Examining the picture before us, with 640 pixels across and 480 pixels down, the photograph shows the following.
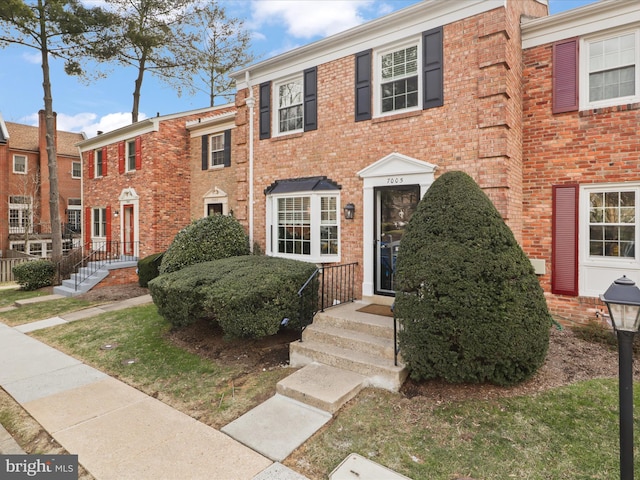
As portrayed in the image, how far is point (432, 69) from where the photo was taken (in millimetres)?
7004

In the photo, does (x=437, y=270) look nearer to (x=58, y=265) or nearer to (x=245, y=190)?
(x=245, y=190)

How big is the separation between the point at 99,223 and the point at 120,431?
52.2ft

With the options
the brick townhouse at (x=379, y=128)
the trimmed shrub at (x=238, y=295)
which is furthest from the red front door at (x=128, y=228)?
the trimmed shrub at (x=238, y=295)

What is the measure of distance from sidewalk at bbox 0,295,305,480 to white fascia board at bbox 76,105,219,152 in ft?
33.7

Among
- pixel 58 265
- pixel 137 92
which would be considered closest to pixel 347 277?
pixel 58 265

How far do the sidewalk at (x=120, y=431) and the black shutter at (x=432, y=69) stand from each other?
6545 millimetres

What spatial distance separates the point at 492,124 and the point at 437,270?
137 inches

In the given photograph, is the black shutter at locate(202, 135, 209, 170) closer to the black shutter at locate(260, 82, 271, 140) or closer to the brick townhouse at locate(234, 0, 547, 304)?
the brick townhouse at locate(234, 0, 547, 304)

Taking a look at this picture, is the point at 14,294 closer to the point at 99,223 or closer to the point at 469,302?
the point at 99,223

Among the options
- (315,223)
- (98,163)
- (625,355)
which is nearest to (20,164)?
(98,163)

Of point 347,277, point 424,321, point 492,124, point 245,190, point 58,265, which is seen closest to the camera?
point 424,321

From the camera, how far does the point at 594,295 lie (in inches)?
258

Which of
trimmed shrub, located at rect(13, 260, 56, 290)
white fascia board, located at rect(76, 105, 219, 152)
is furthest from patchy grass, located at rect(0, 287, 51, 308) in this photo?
white fascia board, located at rect(76, 105, 219, 152)

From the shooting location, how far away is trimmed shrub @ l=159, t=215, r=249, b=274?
8.71 meters
